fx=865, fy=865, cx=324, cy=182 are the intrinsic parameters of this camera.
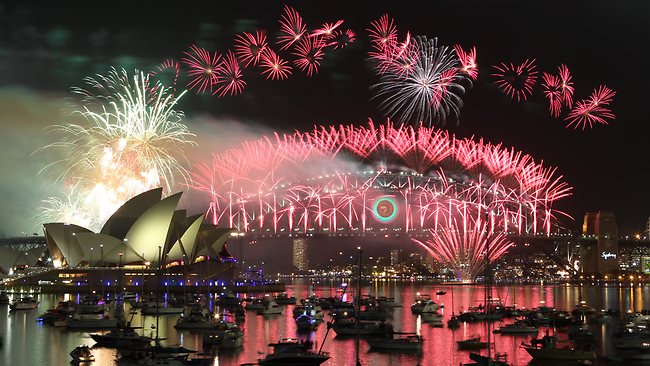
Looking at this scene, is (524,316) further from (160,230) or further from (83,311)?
(160,230)

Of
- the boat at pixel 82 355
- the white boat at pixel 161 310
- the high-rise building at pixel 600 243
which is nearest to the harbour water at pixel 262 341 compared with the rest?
the boat at pixel 82 355

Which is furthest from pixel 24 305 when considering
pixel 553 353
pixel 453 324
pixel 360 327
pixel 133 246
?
pixel 553 353

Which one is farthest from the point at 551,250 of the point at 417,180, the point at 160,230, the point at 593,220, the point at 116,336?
the point at 116,336

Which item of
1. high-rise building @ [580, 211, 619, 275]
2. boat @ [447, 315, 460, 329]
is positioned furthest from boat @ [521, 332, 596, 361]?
Result: high-rise building @ [580, 211, 619, 275]

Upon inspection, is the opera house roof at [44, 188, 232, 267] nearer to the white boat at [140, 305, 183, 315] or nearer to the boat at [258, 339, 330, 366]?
the white boat at [140, 305, 183, 315]

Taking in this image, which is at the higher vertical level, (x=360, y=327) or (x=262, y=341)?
(x=360, y=327)

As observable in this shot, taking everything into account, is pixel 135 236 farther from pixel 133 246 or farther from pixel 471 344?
pixel 471 344
